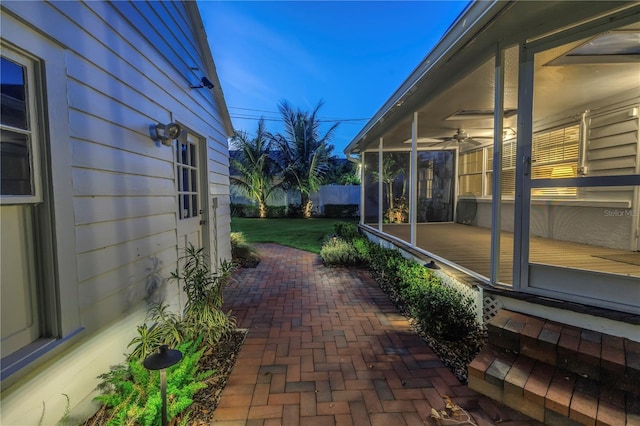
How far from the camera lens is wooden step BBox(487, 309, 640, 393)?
1733 millimetres

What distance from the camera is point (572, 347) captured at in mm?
1886

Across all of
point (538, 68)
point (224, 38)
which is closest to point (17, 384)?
point (538, 68)

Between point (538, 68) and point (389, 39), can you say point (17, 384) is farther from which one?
point (389, 39)

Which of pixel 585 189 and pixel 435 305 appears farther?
pixel 435 305

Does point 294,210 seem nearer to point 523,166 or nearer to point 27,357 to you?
point 523,166

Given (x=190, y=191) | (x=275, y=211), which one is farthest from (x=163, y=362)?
(x=275, y=211)

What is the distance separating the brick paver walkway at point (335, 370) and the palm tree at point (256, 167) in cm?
1118

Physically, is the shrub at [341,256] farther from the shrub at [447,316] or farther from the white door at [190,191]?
the shrub at [447,316]

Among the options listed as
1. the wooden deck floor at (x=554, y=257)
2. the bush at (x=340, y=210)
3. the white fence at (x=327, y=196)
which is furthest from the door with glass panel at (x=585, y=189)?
the white fence at (x=327, y=196)

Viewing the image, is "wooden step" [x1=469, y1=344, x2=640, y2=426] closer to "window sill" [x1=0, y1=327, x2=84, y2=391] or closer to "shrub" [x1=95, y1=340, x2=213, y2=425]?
"shrub" [x1=95, y1=340, x2=213, y2=425]

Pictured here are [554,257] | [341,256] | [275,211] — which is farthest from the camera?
[275,211]

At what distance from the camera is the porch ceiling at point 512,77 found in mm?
2227

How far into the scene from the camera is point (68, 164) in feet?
5.60

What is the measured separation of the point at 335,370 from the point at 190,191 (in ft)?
9.31
